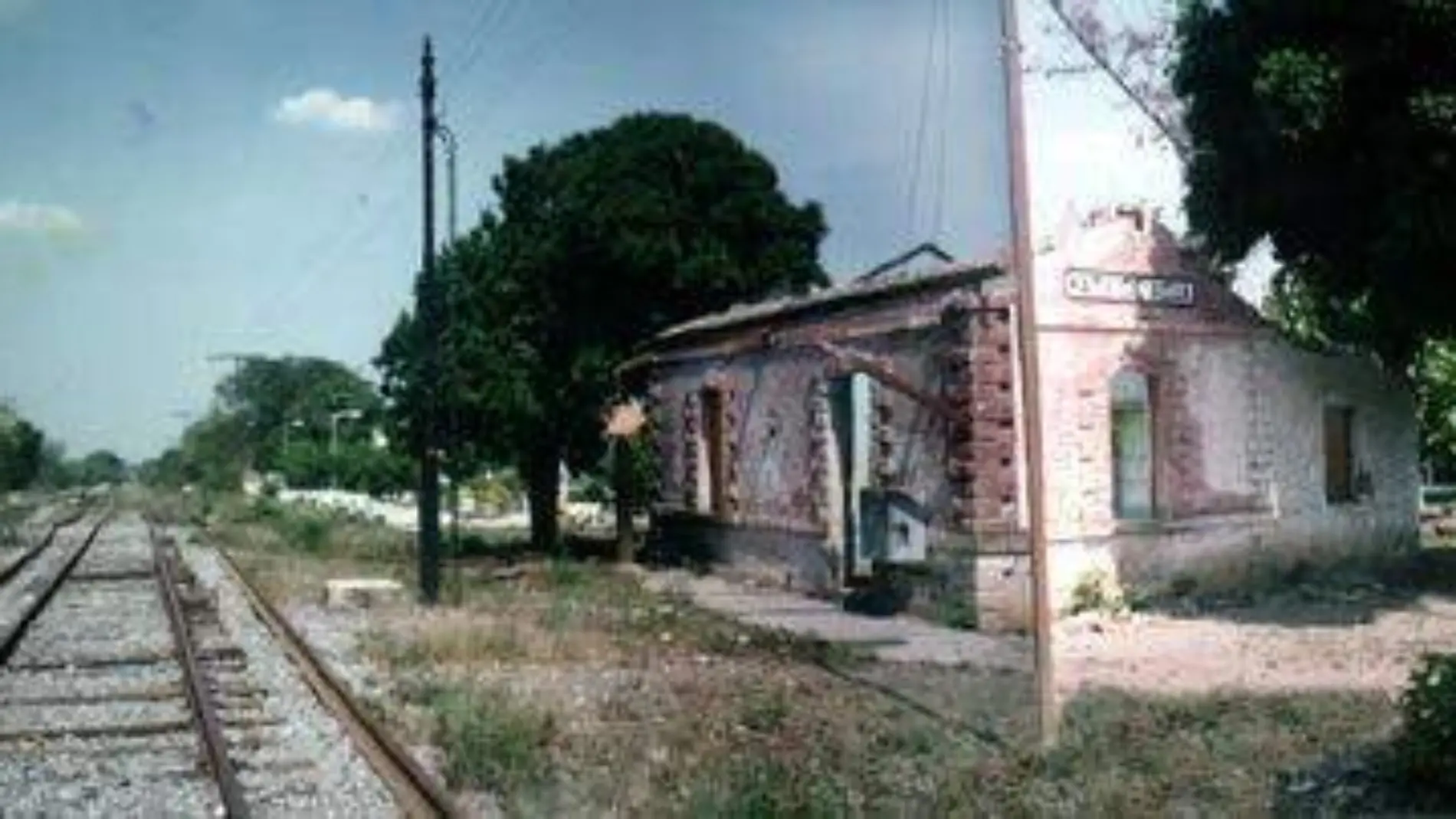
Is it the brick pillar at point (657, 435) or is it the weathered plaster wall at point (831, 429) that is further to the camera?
the brick pillar at point (657, 435)

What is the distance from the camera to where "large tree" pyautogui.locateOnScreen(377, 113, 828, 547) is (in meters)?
30.6

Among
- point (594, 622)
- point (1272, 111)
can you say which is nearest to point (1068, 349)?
point (1272, 111)

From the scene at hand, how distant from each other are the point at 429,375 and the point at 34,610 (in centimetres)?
614

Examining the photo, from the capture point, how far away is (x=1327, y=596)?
20641 mm

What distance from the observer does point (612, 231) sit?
99.8ft

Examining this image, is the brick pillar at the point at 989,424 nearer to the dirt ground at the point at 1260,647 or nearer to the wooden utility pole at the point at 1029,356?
the dirt ground at the point at 1260,647

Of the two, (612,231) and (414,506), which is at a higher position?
(612,231)

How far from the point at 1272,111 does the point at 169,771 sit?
12.0 meters

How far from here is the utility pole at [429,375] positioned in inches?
915

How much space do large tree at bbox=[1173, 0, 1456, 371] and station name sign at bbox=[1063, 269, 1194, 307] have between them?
890 millimetres

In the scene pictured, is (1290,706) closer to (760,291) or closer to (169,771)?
(169,771)

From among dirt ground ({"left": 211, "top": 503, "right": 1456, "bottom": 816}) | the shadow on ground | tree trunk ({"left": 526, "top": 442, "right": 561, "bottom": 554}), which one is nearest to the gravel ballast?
dirt ground ({"left": 211, "top": 503, "right": 1456, "bottom": 816})

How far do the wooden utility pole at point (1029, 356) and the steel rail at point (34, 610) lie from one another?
11228mm

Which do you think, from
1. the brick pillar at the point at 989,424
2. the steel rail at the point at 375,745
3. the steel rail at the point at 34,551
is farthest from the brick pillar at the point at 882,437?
the steel rail at the point at 34,551
